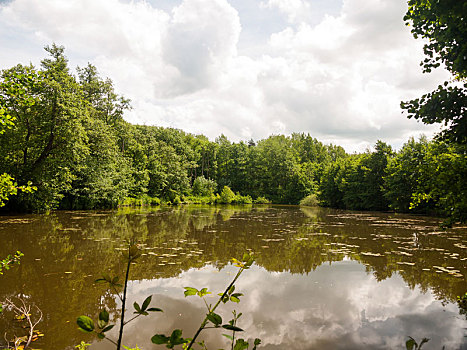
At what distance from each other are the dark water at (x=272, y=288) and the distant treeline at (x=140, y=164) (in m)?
1.48

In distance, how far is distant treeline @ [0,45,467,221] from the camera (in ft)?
12.4

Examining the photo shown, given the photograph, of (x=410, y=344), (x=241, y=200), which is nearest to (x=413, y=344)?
(x=410, y=344)

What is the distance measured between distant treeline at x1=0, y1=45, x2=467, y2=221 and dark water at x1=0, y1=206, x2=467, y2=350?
1479 millimetres

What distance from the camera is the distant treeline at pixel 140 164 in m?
3.77

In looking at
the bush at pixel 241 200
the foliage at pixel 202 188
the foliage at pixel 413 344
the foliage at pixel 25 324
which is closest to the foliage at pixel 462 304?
the foliage at pixel 413 344

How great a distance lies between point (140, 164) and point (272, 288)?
31.0m

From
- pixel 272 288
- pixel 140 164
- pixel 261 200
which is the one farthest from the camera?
pixel 261 200

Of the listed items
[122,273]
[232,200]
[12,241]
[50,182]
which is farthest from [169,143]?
[122,273]

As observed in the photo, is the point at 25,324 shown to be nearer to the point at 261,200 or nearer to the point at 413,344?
the point at 413,344

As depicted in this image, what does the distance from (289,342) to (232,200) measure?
4006 cm

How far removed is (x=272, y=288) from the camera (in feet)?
16.0

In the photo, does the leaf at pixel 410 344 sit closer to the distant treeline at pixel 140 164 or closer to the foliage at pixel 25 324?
the distant treeline at pixel 140 164

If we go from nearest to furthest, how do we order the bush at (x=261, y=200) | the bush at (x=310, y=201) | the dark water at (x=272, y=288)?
the dark water at (x=272, y=288)
the bush at (x=310, y=201)
the bush at (x=261, y=200)

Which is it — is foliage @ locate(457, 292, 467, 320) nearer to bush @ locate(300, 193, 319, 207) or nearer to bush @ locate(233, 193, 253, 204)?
bush @ locate(300, 193, 319, 207)
